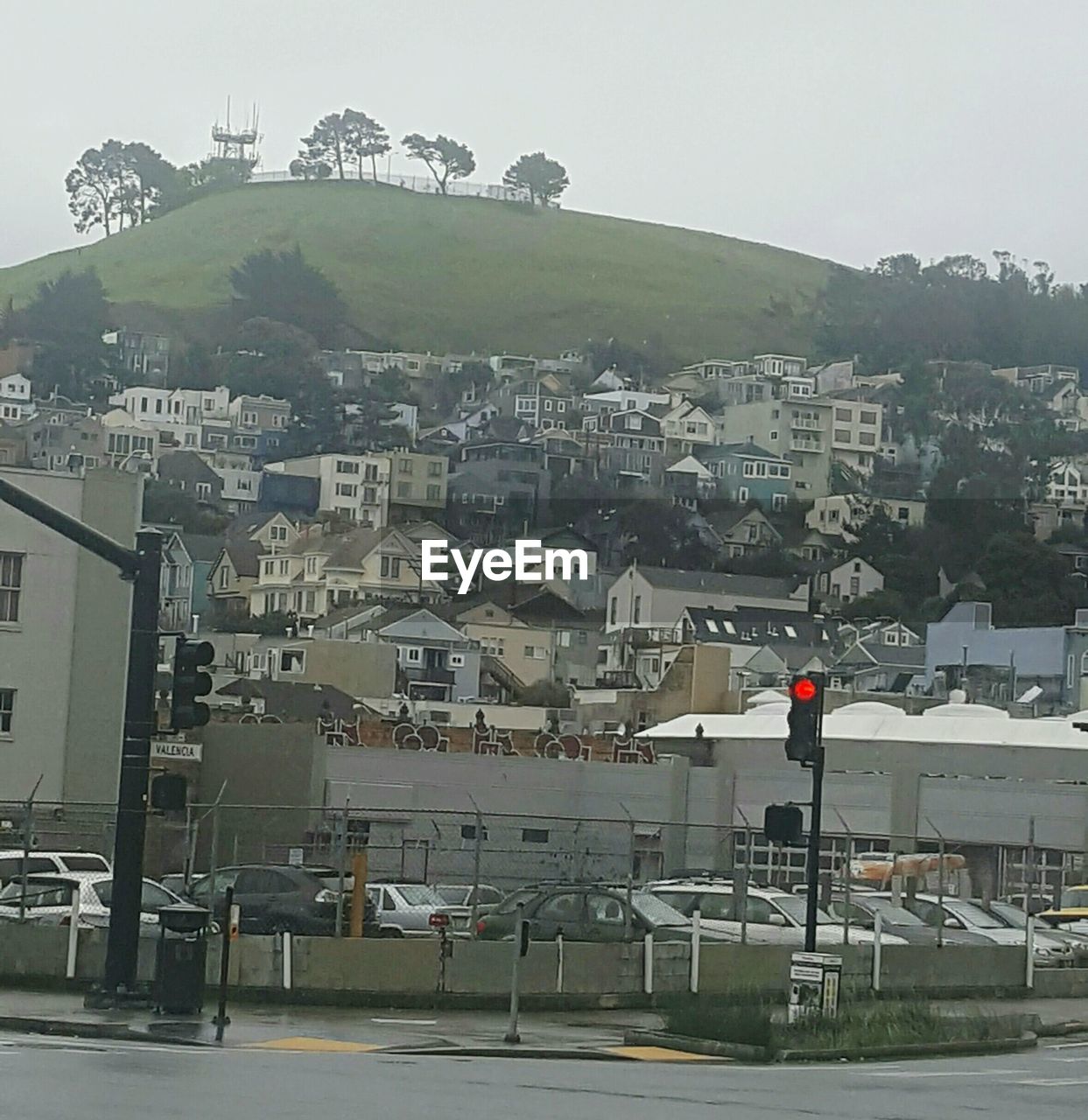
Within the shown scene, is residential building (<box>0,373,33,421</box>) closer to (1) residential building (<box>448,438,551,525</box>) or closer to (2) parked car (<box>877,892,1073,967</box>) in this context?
(1) residential building (<box>448,438,551,525</box>)

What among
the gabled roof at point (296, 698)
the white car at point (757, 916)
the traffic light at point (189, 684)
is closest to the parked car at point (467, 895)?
the white car at point (757, 916)

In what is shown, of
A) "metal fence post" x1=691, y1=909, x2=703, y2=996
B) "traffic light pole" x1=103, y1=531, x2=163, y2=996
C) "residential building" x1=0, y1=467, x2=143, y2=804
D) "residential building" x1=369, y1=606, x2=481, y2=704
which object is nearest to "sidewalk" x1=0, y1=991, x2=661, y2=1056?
"traffic light pole" x1=103, y1=531, x2=163, y2=996

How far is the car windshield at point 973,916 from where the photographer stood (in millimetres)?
37938

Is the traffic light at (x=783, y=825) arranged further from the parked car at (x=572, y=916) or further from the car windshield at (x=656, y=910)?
the car windshield at (x=656, y=910)

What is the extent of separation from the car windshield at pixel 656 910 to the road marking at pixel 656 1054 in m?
7.61

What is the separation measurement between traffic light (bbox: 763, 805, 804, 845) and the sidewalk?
2611 millimetres

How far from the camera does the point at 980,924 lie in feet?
125

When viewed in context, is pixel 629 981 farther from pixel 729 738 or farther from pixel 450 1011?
pixel 729 738

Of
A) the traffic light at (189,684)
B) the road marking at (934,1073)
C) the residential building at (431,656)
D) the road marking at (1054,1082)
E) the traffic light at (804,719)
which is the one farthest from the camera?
the residential building at (431,656)

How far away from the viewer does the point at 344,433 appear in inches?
7820

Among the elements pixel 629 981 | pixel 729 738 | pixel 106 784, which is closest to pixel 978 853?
pixel 729 738

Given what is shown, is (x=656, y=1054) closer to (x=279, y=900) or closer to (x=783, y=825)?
(x=783, y=825)

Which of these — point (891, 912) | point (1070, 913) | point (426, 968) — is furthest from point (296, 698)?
point (426, 968)

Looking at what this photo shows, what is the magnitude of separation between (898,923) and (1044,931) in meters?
4.46
